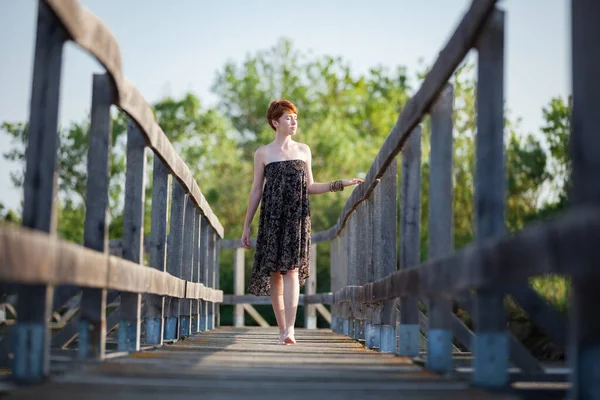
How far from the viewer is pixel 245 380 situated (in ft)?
11.1

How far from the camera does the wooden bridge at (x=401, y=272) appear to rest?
2152 mm

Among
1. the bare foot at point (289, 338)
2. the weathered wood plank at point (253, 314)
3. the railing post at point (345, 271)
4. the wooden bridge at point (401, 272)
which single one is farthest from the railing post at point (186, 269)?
the weathered wood plank at point (253, 314)

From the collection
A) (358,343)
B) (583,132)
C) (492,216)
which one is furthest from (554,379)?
(358,343)

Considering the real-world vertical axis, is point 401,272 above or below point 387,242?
below

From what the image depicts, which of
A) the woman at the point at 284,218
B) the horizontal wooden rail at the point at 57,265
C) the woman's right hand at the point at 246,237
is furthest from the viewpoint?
the woman's right hand at the point at 246,237

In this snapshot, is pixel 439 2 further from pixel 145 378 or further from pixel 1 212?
pixel 145 378

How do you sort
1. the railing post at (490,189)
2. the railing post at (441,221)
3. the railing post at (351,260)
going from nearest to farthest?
the railing post at (490,189) < the railing post at (441,221) < the railing post at (351,260)

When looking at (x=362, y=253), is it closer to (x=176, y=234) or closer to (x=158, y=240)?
(x=176, y=234)

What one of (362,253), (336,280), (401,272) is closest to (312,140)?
(336,280)

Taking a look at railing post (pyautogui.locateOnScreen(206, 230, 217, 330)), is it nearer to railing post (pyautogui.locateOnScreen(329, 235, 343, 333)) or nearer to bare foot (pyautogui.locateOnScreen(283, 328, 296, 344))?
railing post (pyautogui.locateOnScreen(329, 235, 343, 333))

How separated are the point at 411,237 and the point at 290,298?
189cm

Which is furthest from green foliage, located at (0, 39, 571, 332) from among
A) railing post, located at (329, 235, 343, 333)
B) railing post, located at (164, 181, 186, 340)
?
railing post, located at (164, 181, 186, 340)

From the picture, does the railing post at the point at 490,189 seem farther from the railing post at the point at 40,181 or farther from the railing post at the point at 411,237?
the railing post at the point at 411,237

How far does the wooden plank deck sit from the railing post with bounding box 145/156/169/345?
85cm
